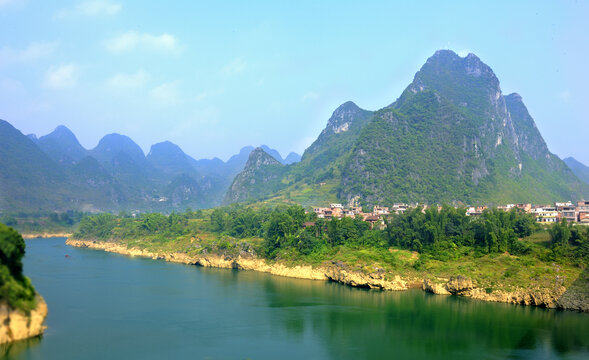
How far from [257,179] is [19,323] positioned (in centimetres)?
9150

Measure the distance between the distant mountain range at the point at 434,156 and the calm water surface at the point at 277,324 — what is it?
132 ft

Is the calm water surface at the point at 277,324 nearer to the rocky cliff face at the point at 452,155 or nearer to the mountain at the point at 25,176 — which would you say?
the rocky cliff face at the point at 452,155

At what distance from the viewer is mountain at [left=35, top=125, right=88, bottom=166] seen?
133m

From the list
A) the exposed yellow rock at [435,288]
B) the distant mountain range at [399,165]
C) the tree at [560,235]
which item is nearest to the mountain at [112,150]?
the distant mountain range at [399,165]

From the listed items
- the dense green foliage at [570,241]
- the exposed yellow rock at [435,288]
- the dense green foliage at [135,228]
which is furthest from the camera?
the dense green foliage at [135,228]

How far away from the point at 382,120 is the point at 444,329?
62.4 m

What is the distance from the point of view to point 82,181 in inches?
4547

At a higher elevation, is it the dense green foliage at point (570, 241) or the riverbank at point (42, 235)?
the dense green foliage at point (570, 241)

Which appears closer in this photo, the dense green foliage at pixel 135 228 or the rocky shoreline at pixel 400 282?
the rocky shoreline at pixel 400 282

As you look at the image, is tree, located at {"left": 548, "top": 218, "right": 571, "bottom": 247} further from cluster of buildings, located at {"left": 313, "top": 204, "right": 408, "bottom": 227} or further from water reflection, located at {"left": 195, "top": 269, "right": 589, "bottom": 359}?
cluster of buildings, located at {"left": 313, "top": 204, "right": 408, "bottom": 227}

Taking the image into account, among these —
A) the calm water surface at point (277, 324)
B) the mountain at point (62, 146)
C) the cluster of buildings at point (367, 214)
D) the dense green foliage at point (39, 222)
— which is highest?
the mountain at point (62, 146)

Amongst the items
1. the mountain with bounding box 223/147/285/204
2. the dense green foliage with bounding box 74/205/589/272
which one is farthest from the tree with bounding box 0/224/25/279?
the mountain with bounding box 223/147/285/204

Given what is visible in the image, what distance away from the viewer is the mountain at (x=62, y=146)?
133000 millimetres

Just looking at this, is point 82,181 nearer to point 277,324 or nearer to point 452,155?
point 452,155
